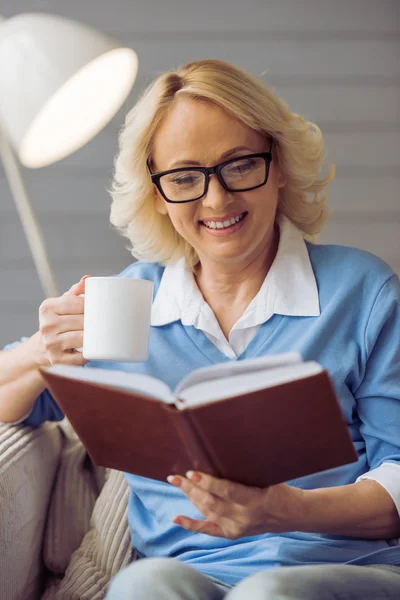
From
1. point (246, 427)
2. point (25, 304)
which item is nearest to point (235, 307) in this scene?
point (246, 427)

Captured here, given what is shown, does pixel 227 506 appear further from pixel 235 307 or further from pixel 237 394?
pixel 235 307

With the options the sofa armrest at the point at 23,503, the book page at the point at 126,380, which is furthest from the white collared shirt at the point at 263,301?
the book page at the point at 126,380

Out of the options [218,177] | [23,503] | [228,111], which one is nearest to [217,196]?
[218,177]

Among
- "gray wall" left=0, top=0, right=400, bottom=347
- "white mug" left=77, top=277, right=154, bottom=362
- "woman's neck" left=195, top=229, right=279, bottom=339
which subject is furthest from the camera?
"gray wall" left=0, top=0, right=400, bottom=347

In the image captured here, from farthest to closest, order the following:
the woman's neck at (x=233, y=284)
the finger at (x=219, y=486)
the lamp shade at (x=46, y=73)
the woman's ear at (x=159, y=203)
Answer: the woman's ear at (x=159, y=203), the woman's neck at (x=233, y=284), the lamp shade at (x=46, y=73), the finger at (x=219, y=486)

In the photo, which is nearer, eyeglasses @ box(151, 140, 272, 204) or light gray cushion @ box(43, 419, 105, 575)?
eyeglasses @ box(151, 140, 272, 204)

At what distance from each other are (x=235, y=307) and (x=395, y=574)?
0.62m

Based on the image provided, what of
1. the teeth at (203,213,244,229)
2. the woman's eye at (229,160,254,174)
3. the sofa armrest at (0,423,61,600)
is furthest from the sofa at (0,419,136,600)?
the woman's eye at (229,160,254,174)

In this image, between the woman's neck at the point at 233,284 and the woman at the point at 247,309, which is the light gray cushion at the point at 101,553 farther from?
the woman's neck at the point at 233,284

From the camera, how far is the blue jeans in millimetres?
1041

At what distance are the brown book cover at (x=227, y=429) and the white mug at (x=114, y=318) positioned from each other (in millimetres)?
194

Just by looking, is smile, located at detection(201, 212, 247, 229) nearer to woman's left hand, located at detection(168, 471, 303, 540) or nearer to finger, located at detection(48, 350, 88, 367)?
finger, located at detection(48, 350, 88, 367)

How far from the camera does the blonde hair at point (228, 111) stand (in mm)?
1486

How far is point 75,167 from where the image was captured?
2350 millimetres
